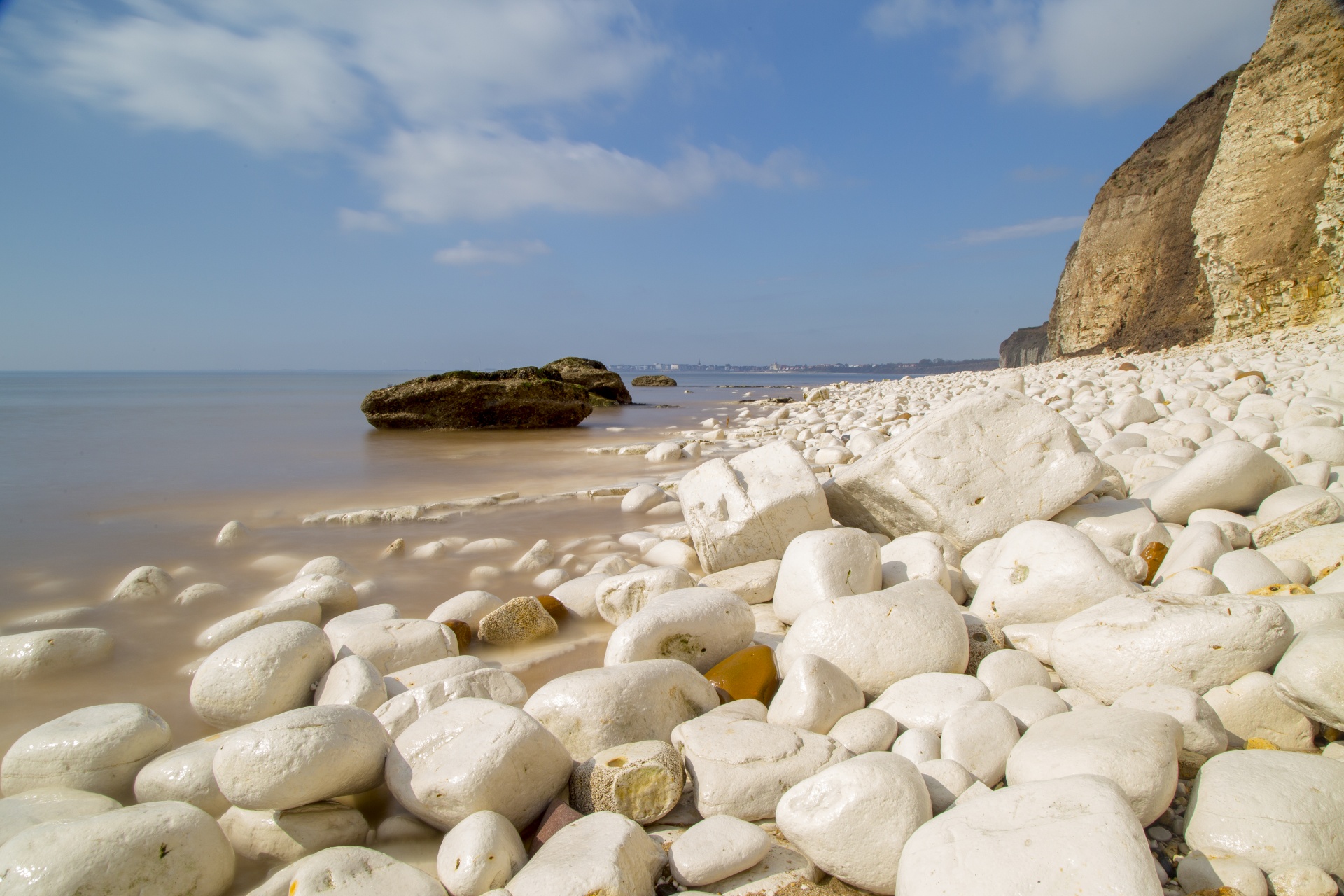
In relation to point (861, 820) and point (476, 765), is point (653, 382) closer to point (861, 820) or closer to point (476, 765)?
point (476, 765)

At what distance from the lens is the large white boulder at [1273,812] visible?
1.34 m

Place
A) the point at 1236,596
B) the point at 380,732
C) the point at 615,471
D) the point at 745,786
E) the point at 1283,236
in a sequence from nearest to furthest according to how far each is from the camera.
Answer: the point at 745,786 → the point at 380,732 → the point at 1236,596 → the point at 615,471 → the point at 1283,236

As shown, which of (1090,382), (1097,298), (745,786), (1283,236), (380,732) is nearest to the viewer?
(745,786)

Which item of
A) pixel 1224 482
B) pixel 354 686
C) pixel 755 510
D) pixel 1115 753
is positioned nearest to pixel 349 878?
pixel 354 686

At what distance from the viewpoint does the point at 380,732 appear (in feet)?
5.86

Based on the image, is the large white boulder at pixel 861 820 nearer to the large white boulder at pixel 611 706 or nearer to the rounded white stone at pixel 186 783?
the large white boulder at pixel 611 706

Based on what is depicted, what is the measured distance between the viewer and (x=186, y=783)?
1746mm

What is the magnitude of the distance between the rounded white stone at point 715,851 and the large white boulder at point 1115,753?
1.95ft

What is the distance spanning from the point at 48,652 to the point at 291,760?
182 centimetres

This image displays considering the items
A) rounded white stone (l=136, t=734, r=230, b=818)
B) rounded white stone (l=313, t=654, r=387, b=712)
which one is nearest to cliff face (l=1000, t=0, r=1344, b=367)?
rounded white stone (l=313, t=654, r=387, b=712)

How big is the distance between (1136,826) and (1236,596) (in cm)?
116

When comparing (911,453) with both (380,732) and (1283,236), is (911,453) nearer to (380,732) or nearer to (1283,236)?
(380,732)

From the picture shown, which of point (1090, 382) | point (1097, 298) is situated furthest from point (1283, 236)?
point (1097, 298)

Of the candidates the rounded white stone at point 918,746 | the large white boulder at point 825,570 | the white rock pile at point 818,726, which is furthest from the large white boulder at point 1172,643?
the large white boulder at point 825,570
